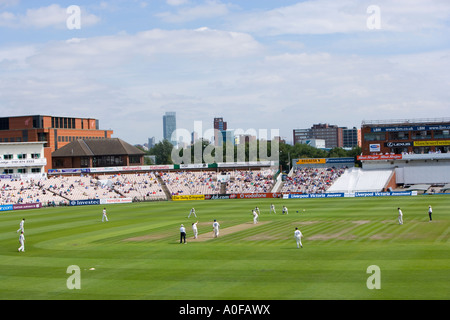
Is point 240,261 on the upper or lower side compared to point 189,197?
upper

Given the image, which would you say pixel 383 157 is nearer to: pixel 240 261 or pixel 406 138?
pixel 406 138

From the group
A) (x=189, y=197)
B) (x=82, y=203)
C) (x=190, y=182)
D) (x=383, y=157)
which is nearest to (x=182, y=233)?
(x=82, y=203)

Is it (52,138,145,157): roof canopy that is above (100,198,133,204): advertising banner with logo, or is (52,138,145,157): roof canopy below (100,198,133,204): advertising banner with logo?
above

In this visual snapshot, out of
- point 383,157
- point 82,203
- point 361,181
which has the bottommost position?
point 82,203

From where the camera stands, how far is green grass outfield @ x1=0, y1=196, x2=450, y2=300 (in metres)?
20.8

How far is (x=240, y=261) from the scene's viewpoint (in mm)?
27312

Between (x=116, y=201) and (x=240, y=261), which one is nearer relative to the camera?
(x=240, y=261)

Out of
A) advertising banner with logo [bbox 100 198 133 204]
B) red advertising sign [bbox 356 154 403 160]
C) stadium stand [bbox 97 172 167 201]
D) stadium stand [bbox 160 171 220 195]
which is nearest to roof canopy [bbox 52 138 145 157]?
stadium stand [bbox 97 172 167 201]

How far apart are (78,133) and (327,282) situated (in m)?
124

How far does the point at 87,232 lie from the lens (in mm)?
44344

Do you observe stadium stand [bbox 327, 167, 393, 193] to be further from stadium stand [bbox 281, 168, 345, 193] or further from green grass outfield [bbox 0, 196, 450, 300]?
green grass outfield [bbox 0, 196, 450, 300]

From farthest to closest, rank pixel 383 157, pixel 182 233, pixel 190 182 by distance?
pixel 190 182 → pixel 383 157 → pixel 182 233

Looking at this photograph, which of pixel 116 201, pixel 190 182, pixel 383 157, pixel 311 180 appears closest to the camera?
pixel 116 201
